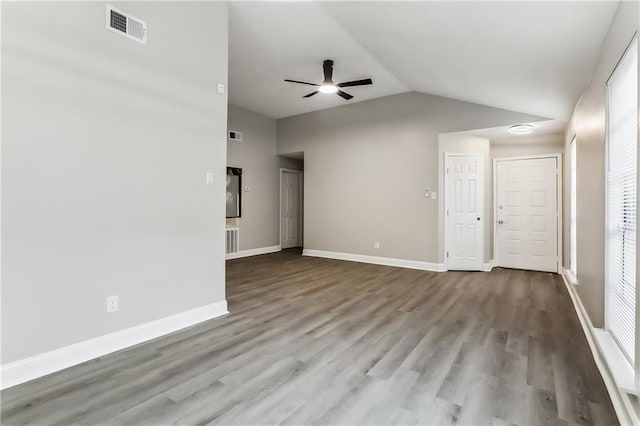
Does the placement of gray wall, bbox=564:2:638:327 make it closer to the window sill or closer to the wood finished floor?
the window sill

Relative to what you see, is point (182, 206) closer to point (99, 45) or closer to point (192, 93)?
point (192, 93)

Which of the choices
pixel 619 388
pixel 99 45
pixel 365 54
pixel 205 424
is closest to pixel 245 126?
pixel 365 54

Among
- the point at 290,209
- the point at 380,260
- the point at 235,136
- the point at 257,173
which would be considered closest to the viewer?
the point at 380,260

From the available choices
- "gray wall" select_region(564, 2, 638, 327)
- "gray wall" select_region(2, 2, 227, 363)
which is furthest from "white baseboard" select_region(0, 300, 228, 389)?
"gray wall" select_region(564, 2, 638, 327)

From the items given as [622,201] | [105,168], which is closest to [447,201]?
[622,201]

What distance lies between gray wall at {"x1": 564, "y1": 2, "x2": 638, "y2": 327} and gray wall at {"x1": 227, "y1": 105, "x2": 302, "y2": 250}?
5.88 m

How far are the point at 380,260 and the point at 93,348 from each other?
16.0 ft

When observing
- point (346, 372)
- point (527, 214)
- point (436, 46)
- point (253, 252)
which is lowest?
point (346, 372)

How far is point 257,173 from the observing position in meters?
7.50

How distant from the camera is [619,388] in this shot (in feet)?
5.81

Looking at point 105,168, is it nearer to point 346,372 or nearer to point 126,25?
point 126,25

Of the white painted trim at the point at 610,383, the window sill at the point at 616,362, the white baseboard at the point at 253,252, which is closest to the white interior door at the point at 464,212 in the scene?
the white painted trim at the point at 610,383

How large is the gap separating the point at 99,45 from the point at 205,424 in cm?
271

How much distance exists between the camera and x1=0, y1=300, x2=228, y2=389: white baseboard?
6.61 feet
